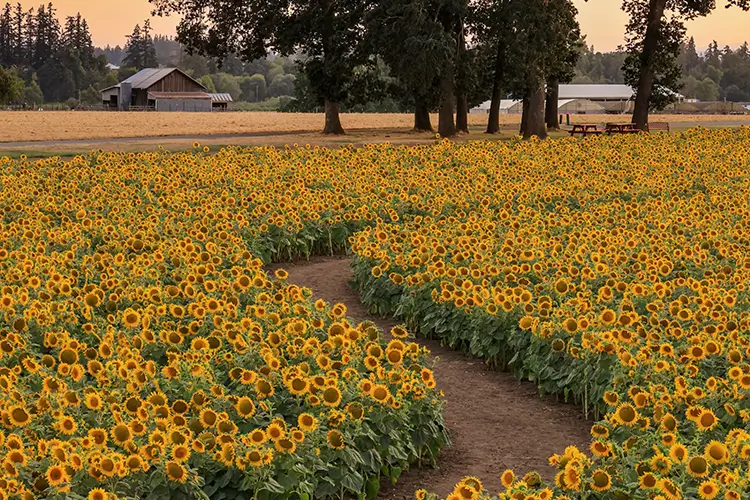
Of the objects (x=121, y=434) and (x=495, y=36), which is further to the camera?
(x=495, y=36)

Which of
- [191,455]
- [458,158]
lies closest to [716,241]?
[191,455]

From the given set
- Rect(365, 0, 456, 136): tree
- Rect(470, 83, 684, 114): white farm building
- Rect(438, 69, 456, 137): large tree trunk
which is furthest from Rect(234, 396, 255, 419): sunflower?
Rect(470, 83, 684, 114): white farm building

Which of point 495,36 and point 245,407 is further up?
point 495,36

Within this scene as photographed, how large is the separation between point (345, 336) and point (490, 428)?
1.62m

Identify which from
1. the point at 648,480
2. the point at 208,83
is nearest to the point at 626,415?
the point at 648,480

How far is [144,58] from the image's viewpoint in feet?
556

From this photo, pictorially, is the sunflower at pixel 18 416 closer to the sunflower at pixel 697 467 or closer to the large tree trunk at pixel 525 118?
the sunflower at pixel 697 467

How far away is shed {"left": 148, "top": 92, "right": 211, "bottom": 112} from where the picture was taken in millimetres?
110075

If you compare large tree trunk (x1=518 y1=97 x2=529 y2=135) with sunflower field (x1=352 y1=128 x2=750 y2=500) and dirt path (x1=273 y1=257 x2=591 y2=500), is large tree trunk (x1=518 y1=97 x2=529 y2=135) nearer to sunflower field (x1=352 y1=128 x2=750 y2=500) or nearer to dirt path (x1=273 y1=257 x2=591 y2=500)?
sunflower field (x1=352 y1=128 x2=750 y2=500)

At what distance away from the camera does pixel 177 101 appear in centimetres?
11144

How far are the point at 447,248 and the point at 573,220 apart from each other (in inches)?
97.3

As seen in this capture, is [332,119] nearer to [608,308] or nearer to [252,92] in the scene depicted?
[608,308]

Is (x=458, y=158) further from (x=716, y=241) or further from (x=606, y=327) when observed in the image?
(x=606, y=327)

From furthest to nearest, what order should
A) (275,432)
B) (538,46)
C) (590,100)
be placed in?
(590,100) → (538,46) → (275,432)
